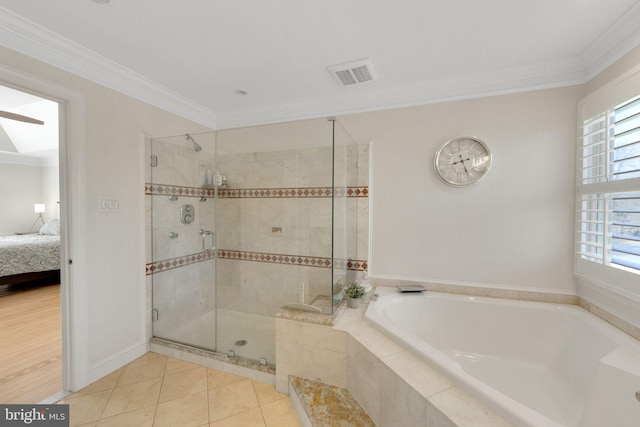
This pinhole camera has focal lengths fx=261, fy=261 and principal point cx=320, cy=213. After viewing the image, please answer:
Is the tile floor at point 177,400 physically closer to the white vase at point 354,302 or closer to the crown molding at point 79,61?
the white vase at point 354,302

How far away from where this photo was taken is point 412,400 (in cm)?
115

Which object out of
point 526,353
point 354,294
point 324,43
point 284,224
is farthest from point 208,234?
point 526,353

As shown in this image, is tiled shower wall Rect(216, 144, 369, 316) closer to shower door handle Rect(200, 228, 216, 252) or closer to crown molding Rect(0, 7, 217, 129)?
shower door handle Rect(200, 228, 216, 252)

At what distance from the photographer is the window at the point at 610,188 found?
4.91ft

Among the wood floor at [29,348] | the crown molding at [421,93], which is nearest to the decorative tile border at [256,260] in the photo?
the wood floor at [29,348]

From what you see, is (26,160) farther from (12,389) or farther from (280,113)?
(280,113)

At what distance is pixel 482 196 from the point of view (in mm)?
2146

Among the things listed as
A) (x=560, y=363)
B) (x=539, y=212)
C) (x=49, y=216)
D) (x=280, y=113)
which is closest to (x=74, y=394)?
(x=280, y=113)

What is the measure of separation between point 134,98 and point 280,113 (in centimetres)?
125

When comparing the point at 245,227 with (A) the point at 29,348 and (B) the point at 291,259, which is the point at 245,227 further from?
(A) the point at 29,348

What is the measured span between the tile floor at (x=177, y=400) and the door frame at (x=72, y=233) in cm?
23

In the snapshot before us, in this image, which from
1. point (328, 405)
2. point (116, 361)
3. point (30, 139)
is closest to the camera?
point (328, 405)

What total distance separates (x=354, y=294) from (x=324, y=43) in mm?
1799

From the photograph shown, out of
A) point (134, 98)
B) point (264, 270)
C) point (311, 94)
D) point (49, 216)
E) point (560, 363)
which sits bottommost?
point (560, 363)
